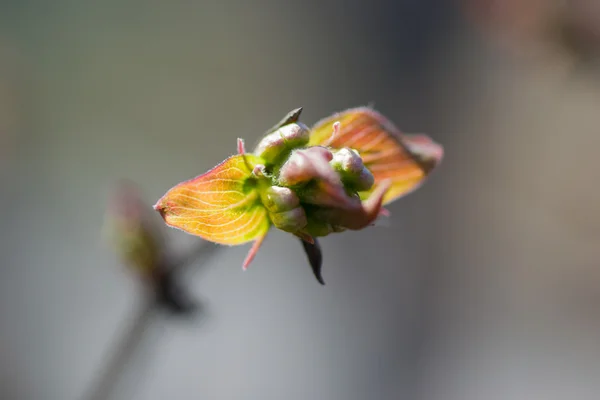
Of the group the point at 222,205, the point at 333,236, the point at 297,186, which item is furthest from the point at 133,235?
the point at 333,236

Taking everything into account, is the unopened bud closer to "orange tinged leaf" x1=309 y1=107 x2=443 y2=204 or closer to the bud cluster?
the bud cluster

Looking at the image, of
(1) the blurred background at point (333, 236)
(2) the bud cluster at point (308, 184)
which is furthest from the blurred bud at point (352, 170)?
(1) the blurred background at point (333, 236)

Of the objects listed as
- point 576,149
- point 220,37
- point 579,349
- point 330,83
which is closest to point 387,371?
point 579,349

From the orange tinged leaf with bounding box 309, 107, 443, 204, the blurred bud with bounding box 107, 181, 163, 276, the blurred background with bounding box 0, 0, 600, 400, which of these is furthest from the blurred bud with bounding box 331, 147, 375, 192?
the blurred background with bounding box 0, 0, 600, 400

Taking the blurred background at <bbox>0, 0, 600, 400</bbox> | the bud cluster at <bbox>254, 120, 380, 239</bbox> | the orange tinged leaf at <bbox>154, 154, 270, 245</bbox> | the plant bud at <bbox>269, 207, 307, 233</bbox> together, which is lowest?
the blurred background at <bbox>0, 0, 600, 400</bbox>

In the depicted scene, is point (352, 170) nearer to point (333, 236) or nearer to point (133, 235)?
point (133, 235)

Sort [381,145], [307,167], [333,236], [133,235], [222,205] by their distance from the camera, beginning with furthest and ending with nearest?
[333,236], [133,235], [381,145], [222,205], [307,167]
